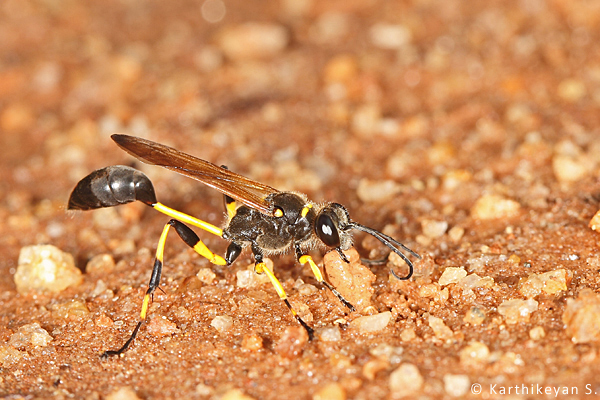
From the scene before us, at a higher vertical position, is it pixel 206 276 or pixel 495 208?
pixel 495 208

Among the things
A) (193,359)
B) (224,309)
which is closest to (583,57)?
(224,309)

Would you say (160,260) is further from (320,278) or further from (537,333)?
(537,333)

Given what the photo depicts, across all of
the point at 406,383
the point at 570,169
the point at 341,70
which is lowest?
the point at 406,383

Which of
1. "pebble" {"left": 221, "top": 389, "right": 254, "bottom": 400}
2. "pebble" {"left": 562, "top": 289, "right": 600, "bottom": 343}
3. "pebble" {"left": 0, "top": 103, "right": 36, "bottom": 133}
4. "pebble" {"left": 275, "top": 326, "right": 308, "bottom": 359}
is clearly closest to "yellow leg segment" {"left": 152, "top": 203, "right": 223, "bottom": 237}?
"pebble" {"left": 275, "top": 326, "right": 308, "bottom": 359}

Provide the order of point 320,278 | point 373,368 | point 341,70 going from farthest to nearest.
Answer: point 341,70, point 320,278, point 373,368

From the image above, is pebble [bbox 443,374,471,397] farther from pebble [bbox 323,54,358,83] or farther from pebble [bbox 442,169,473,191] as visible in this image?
pebble [bbox 323,54,358,83]

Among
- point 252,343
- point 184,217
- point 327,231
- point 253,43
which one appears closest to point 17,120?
point 253,43

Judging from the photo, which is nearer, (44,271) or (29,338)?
(29,338)

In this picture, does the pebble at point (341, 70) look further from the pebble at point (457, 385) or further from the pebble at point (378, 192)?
the pebble at point (457, 385)
